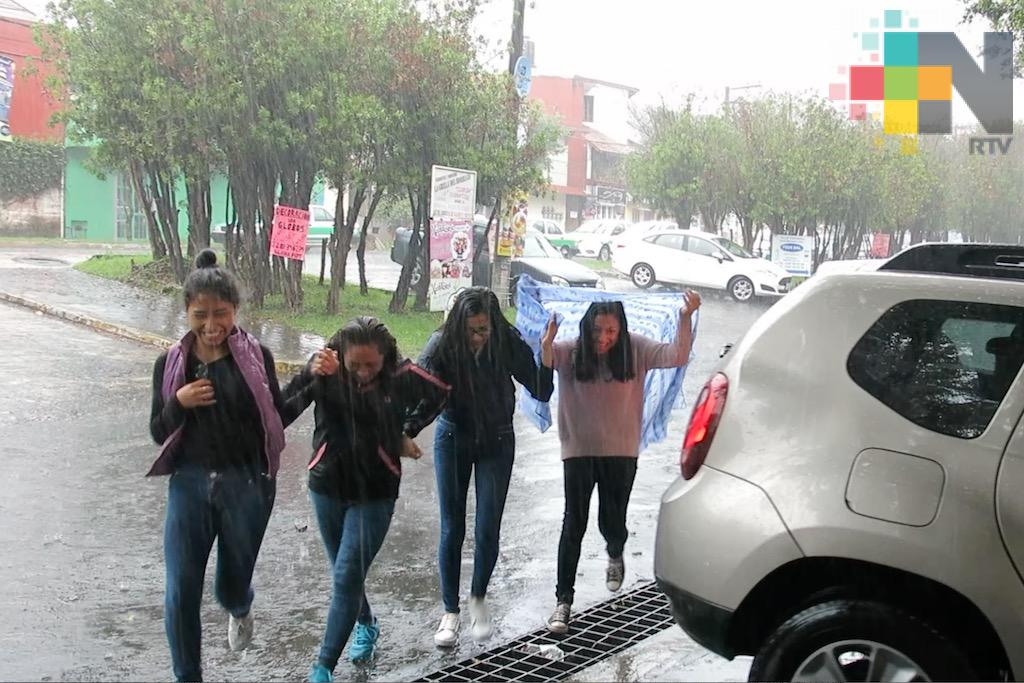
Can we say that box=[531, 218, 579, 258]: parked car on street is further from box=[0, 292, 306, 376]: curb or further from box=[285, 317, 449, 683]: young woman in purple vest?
box=[285, 317, 449, 683]: young woman in purple vest

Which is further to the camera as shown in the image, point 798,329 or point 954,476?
point 798,329

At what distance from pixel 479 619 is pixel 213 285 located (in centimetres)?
204

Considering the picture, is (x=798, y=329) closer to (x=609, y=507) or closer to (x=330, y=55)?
(x=609, y=507)

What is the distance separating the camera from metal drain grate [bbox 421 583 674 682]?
4.73 metres

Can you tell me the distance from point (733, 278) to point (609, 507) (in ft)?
61.8

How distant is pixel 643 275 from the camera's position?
2455 centimetres

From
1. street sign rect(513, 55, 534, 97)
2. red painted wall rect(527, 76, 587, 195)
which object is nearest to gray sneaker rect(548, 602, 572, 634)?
street sign rect(513, 55, 534, 97)

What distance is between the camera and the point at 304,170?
641 inches

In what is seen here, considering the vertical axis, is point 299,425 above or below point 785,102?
below

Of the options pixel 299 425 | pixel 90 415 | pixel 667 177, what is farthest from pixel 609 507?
pixel 667 177

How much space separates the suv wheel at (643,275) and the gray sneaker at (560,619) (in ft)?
63.3

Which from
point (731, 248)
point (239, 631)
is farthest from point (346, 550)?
point (731, 248)

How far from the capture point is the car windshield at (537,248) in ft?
72.4

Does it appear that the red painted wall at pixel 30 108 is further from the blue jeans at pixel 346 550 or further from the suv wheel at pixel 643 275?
the blue jeans at pixel 346 550
